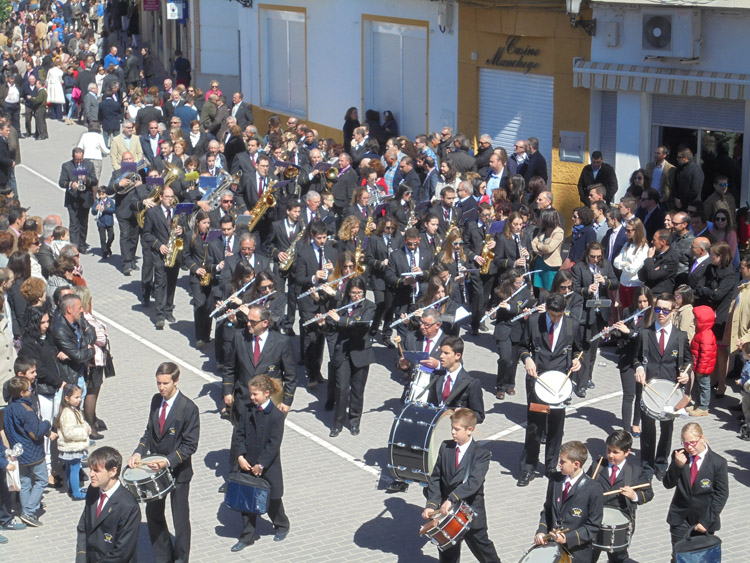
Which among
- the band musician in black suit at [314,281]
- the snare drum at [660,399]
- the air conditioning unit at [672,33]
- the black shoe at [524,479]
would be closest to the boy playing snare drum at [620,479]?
the snare drum at [660,399]

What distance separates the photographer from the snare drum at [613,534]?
9133 millimetres

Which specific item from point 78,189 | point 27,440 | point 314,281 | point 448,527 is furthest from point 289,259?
point 448,527

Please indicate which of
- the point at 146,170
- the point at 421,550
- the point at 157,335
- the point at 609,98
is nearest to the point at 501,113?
the point at 609,98

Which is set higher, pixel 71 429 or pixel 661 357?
pixel 661 357

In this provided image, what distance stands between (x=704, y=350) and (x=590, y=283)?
1544 millimetres

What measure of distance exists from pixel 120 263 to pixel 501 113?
6.86 m

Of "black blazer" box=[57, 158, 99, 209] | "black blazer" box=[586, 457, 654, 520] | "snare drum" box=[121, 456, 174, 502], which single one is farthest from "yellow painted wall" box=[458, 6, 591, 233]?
"snare drum" box=[121, 456, 174, 502]

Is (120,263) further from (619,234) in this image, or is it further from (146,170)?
(619,234)

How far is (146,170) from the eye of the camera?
19.7m

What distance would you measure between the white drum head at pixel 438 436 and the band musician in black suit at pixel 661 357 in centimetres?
222

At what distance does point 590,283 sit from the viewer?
13859 mm

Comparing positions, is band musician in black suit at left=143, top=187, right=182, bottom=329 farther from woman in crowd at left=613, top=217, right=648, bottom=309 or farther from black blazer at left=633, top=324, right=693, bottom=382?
black blazer at left=633, top=324, right=693, bottom=382

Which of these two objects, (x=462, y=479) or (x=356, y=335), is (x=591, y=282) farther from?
(x=462, y=479)

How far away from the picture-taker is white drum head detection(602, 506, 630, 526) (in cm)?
918
